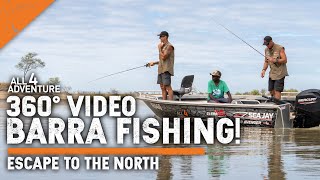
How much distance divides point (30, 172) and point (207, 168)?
1801 millimetres

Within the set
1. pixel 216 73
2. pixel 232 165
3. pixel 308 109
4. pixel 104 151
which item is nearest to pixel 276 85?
pixel 308 109

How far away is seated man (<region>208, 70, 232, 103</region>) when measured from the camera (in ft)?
47.4

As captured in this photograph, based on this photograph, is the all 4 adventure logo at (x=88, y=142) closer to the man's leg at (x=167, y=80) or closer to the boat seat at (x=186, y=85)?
the man's leg at (x=167, y=80)

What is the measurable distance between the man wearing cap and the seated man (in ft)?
3.31

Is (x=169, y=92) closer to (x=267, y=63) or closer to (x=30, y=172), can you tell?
(x=267, y=63)

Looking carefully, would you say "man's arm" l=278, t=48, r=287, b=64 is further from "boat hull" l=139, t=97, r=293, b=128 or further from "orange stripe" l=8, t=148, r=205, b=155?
"orange stripe" l=8, t=148, r=205, b=155

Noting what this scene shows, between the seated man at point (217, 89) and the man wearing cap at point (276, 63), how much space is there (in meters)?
1.01

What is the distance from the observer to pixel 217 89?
581 inches

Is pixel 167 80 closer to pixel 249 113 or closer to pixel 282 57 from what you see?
pixel 249 113

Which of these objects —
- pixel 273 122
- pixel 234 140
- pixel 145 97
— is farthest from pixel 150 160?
pixel 145 97

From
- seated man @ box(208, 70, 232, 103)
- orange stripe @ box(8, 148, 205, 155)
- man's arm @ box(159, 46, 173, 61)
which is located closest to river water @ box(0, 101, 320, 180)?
orange stripe @ box(8, 148, 205, 155)

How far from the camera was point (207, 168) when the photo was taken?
799cm

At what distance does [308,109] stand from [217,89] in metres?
1.74

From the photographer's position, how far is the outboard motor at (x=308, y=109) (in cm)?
1434
